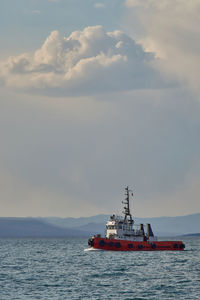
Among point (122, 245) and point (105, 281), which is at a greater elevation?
point (122, 245)

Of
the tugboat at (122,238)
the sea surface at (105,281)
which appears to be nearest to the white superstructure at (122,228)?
the tugboat at (122,238)

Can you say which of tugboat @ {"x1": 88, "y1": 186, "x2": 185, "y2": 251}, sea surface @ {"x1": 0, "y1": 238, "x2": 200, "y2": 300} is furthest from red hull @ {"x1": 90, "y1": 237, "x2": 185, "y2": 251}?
sea surface @ {"x1": 0, "y1": 238, "x2": 200, "y2": 300}

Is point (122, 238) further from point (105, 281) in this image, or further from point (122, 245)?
point (105, 281)

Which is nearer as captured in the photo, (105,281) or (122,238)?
(105,281)

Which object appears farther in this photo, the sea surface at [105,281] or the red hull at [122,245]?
the red hull at [122,245]

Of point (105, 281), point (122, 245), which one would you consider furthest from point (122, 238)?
point (105, 281)

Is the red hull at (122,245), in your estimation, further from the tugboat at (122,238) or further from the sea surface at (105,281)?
the sea surface at (105,281)

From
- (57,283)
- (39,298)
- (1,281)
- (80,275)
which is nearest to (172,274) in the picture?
(80,275)

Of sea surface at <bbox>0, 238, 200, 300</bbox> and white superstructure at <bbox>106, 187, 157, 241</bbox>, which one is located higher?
white superstructure at <bbox>106, 187, 157, 241</bbox>

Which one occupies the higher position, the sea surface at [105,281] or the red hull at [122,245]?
the red hull at [122,245]

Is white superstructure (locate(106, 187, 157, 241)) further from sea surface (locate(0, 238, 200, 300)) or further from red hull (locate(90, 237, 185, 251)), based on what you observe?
sea surface (locate(0, 238, 200, 300))

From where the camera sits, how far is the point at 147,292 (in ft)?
185

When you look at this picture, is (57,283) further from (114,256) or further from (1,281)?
(114,256)

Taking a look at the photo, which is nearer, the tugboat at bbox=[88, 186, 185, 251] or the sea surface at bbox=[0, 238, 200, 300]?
the sea surface at bbox=[0, 238, 200, 300]
